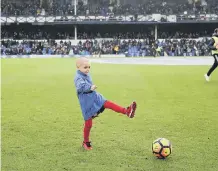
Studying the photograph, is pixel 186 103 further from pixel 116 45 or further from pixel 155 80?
pixel 116 45

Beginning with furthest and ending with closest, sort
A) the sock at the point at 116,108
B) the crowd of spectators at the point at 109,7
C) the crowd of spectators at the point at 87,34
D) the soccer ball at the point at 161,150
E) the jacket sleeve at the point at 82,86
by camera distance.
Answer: the crowd of spectators at the point at 87,34 < the crowd of spectators at the point at 109,7 < the sock at the point at 116,108 < the jacket sleeve at the point at 82,86 < the soccer ball at the point at 161,150

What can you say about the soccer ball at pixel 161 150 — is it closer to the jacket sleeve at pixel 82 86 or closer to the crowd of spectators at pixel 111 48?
the jacket sleeve at pixel 82 86

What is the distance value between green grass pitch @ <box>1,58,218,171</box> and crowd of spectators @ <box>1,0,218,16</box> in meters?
37.6

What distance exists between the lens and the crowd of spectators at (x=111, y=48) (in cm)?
4506

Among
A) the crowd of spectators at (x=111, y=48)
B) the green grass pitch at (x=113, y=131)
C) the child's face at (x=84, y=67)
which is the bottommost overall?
the green grass pitch at (x=113, y=131)

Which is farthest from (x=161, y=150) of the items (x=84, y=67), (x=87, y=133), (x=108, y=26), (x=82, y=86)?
(x=108, y=26)

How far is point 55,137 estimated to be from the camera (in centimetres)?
723

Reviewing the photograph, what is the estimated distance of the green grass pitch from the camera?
566 centimetres

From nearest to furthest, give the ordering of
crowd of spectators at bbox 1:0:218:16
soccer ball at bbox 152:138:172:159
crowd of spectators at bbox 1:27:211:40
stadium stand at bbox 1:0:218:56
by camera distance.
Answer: soccer ball at bbox 152:138:172:159 → stadium stand at bbox 1:0:218:56 → crowd of spectators at bbox 1:0:218:16 → crowd of spectators at bbox 1:27:211:40

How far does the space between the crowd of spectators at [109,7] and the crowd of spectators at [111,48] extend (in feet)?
15.3

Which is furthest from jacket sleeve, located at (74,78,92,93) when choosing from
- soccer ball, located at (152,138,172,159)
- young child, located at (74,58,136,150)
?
soccer ball, located at (152,138,172,159)

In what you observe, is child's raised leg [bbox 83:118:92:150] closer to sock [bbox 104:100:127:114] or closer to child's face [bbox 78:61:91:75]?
sock [bbox 104:100:127:114]

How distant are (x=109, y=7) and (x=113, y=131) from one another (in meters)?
46.5

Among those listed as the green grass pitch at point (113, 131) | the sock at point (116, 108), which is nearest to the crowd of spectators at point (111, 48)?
the green grass pitch at point (113, 131)
